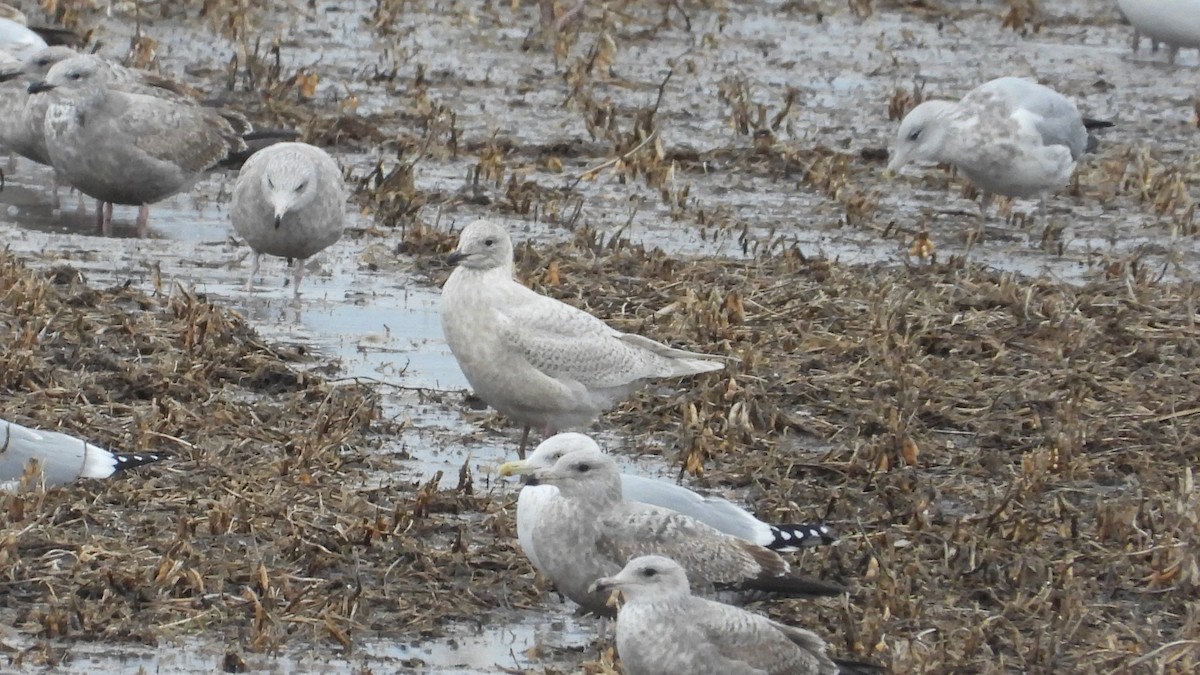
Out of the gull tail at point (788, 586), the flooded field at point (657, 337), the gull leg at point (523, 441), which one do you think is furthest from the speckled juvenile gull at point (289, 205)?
the gull tail at point (788, 586)

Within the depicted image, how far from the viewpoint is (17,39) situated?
12.5 m

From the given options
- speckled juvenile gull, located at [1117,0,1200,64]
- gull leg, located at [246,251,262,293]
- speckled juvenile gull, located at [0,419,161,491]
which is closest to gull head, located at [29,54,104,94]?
gull leg, located at [246,251,262,293]

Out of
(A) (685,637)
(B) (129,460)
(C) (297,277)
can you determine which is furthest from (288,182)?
(A) (685,637)

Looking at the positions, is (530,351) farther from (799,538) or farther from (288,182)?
(288,182)

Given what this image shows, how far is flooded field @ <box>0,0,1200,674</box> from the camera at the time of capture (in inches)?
237

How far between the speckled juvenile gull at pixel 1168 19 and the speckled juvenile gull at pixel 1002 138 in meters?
4.39

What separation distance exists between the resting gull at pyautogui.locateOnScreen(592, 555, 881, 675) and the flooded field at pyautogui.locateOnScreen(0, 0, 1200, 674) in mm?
228

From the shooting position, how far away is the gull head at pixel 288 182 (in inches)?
366

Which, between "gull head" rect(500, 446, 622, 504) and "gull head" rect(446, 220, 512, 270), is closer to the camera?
"gull head" rect(500, 446, 622, 504)

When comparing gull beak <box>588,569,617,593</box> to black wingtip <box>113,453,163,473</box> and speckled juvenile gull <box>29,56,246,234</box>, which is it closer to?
black wingtip <box>113,453,163,473</box>

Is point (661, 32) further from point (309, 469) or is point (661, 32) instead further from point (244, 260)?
point (309, 469)

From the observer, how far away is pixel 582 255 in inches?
397

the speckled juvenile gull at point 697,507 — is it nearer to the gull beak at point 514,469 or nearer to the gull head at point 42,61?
the gull beak at point 514,469

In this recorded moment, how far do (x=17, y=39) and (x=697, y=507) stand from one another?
24.1 ft
